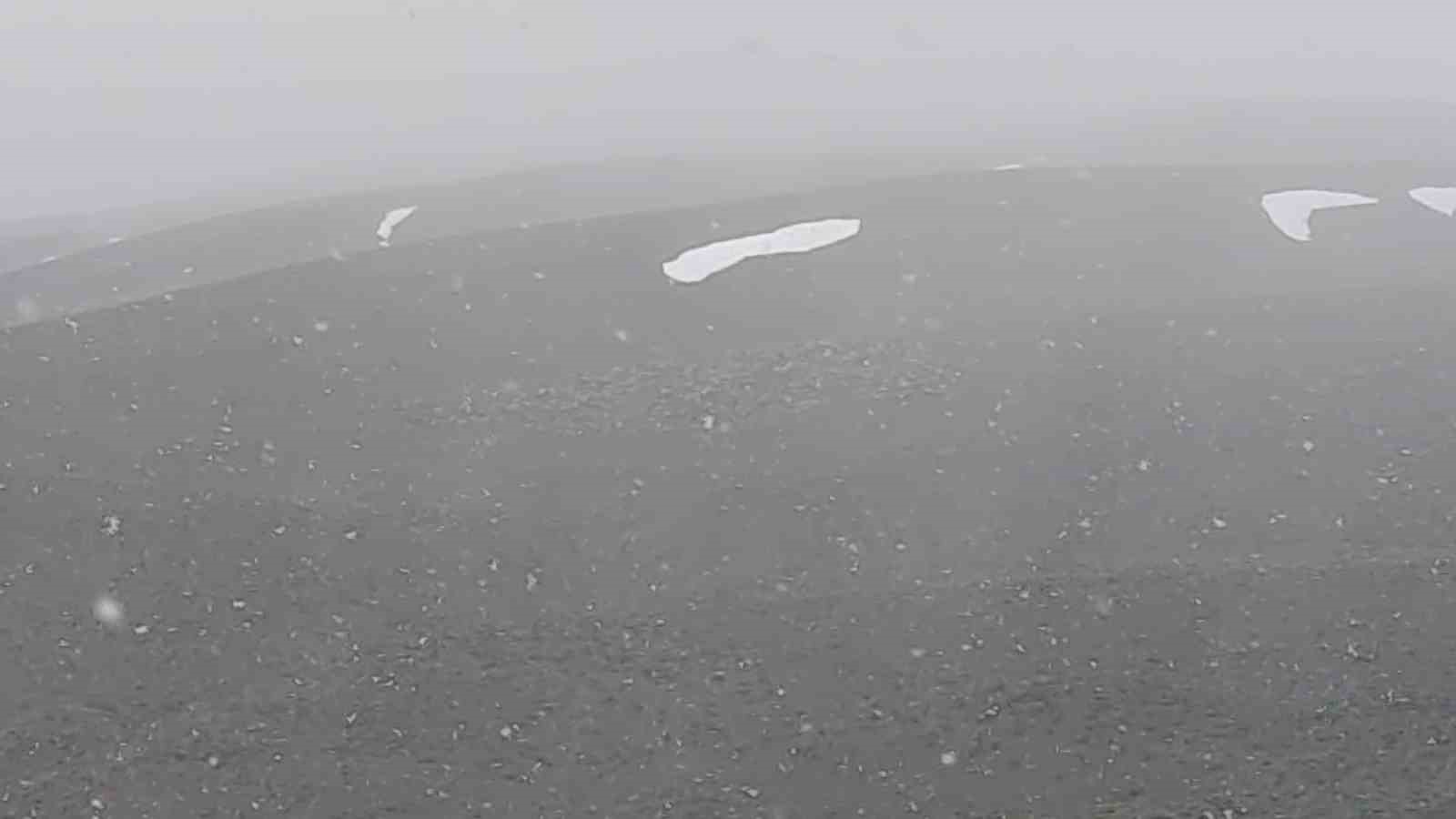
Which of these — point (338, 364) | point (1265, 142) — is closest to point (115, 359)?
point (338, 364)

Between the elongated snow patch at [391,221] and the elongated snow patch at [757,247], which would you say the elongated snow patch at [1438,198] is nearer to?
the elongated snow patch at [757,247]

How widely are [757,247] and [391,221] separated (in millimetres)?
6327

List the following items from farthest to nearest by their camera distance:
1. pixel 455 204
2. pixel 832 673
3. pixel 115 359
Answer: pixel 455 204, pixel 115 359, pixel 832 673

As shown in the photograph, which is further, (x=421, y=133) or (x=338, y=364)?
(x=421, y=133)

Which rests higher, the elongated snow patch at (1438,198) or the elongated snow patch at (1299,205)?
the elongated snow patch at (1299,205)

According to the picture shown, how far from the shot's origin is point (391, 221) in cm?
1806

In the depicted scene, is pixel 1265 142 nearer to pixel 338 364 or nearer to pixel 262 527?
pixel 338 364

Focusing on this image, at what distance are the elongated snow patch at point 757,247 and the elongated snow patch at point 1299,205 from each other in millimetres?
5601

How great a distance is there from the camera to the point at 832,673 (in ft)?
27.5

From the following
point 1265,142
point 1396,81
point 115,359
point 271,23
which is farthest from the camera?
point 271,23

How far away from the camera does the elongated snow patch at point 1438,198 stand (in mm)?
16438

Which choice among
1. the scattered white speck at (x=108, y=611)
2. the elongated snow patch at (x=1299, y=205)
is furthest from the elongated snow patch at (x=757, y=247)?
the scattered white speck at (x=108, y=611)

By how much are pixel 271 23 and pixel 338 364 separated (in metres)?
49.6

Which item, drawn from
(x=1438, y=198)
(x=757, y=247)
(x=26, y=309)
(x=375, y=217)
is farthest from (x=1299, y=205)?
(x=26, y=309)
